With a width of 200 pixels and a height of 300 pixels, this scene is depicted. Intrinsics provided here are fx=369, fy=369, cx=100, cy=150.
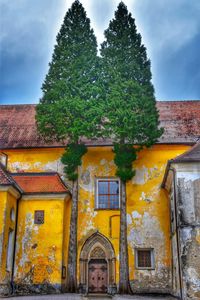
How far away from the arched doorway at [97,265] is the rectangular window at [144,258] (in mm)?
1386

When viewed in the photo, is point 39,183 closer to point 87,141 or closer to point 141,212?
point 87,141

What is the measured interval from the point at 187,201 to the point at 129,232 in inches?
201

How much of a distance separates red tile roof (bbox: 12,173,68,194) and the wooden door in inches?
183

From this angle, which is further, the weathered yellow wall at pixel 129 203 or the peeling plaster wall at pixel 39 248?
the weathered yellow wall at pixel 129 203

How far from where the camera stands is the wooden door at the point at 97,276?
2086 centimetres

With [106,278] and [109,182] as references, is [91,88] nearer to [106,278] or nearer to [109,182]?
[109,182]

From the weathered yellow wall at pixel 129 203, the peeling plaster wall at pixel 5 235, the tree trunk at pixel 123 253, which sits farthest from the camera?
the weathered yellow wall at pixel 129 203

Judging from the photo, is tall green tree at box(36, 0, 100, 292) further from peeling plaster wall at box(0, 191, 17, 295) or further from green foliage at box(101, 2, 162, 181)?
peeling plaster wall at box(0, 191, 17, 295)

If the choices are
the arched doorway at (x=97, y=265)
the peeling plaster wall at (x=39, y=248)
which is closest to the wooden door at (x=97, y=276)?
the arched doorway at (x=97, y=265)

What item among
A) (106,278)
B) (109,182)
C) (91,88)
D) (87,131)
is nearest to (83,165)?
(109,182)

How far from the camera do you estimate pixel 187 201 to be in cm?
1784

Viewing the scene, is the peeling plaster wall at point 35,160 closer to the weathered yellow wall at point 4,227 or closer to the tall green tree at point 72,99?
the tall green tree at point 72,99

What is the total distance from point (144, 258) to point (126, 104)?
8870 millimetres

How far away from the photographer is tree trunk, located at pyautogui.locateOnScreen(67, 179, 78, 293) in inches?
781
